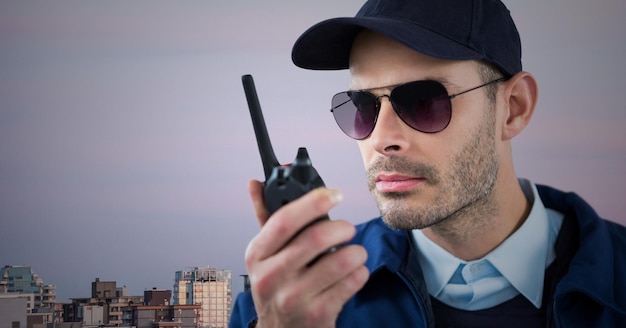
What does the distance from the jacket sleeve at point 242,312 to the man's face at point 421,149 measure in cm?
64

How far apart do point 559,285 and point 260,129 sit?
1283 mm

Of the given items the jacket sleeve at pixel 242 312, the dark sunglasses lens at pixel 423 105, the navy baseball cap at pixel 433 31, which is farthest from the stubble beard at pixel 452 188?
the jacket sleeve at pixel 242 312

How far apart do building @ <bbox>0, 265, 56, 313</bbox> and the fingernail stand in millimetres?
11447

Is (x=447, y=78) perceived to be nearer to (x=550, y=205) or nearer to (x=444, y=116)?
(x=444, y=116)

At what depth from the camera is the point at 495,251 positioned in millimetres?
2910

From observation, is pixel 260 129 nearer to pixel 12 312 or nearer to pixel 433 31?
pixel 433 31

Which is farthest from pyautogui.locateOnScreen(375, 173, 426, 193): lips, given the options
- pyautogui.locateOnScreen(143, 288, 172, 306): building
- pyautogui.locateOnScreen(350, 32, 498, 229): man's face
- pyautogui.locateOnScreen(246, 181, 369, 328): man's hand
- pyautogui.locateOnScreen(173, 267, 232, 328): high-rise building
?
→ pyautogui.locateOnScreen(143, 288, 172, 306): building

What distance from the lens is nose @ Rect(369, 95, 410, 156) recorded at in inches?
108

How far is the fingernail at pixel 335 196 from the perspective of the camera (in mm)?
1605

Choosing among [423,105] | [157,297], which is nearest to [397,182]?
[423,105]

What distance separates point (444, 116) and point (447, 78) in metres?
0.14

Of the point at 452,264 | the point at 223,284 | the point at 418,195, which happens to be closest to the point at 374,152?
the point at 418,195

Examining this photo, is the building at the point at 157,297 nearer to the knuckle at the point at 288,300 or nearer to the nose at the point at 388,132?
the nose at the point at 388,132

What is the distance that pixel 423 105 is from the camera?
2.75m
